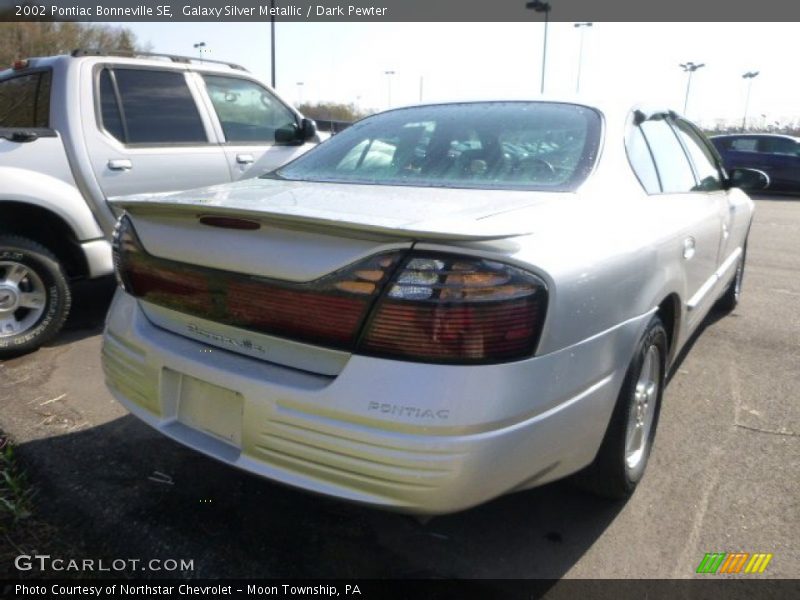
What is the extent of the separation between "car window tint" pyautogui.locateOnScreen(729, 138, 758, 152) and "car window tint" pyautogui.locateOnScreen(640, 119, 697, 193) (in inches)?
584

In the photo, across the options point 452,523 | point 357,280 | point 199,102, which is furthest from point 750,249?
point 357,280

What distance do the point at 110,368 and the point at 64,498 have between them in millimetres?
558

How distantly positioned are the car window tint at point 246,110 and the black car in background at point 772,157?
13591 millimetres

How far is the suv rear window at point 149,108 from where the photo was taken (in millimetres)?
4559

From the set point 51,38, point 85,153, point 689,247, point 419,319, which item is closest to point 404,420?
point 419,319

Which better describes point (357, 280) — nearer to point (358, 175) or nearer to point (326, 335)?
point (326, 335)

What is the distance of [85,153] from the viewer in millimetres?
4262

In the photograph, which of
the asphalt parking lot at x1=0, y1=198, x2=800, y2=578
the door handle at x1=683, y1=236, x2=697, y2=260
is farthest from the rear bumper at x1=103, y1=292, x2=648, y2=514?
the door handle at x1=683, y1=236, x2=697, y2=260

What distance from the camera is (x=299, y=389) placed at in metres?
1.88

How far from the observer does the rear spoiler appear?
1.74 m

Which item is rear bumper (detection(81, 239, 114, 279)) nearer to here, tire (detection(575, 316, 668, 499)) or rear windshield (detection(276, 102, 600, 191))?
rear windshield (detection(276, 102, 600, 191))

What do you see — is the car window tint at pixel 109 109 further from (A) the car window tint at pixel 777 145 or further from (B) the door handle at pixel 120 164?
(A) the car window tint at pixel 777 145

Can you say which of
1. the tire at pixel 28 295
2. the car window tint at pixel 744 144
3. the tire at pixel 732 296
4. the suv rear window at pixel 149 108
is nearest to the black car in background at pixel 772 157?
the car window tint at pixel 744 144

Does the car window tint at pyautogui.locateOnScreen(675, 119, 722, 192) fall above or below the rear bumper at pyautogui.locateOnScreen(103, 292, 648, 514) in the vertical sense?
above
